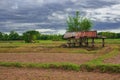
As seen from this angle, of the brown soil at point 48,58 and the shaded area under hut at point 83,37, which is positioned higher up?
the shaded area under hut at point 83,37

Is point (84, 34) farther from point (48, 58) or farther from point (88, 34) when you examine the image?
point (48, 58)

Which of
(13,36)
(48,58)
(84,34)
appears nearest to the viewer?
(48,58)

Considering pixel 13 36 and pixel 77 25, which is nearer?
pixel 77 25

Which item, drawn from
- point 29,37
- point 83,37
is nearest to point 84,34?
point 83,37

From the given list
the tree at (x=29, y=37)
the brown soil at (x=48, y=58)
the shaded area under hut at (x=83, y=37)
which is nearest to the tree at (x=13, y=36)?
the tree at (x=29, y=37)

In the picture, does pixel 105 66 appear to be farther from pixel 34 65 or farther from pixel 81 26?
pixel 81 26

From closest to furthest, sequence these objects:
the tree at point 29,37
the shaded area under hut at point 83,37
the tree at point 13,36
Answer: the shaded area under hut at point 83,37 → the tree at point 29,37 → the tree at point 13,36

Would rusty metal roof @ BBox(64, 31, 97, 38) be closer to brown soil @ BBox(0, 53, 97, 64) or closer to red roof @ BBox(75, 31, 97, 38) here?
red roof @ BBox(75, 31, 97, 38)

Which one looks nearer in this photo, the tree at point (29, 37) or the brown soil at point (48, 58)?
the brown soil at point (48, 58)

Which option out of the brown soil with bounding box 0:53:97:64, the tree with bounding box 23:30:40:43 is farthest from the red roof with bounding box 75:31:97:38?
the tree with bounding box 23:30:40:43

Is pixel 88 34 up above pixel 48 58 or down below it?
above

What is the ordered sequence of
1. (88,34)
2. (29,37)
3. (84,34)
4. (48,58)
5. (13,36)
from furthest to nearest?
(13,36)
(29,37)
(84,34)
(88,34)
(48,58)

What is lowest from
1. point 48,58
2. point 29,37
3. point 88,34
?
point 48,58

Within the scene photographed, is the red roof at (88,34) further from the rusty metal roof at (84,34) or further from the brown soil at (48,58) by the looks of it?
the brown soil at (48,58)
